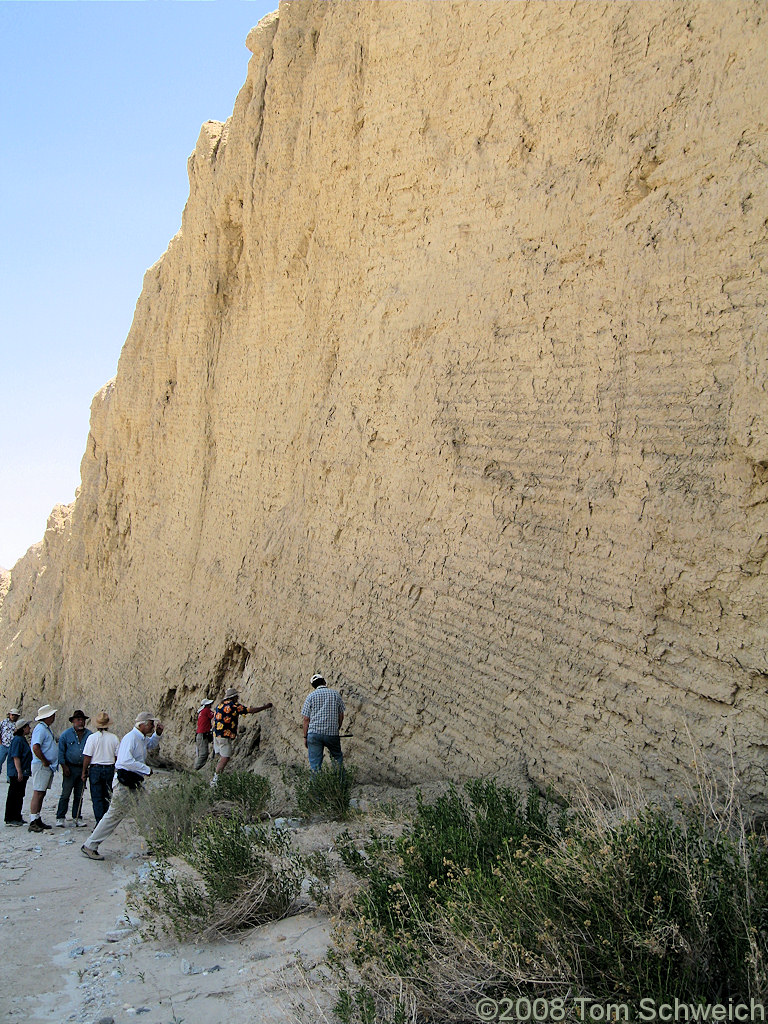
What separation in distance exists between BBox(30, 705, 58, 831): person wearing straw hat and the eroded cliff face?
1.69m

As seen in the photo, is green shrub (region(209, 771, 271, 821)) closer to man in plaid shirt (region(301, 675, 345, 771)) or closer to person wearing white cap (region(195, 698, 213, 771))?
man in plaid shirt (region(301, 675, 345, 771))

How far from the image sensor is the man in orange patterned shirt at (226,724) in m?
7.50

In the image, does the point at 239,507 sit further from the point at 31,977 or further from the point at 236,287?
the point at 31,977

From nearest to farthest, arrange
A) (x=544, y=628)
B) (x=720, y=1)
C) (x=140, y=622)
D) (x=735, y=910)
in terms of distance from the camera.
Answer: (x=735, y=910) → (x=720, y=1) → (x=544, y=628) → (x=140, y=622)

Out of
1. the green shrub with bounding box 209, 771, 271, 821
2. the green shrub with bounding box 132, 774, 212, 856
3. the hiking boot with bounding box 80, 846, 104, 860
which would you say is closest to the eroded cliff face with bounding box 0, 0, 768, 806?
the green shrub with bounding box 209, 771, 271, 821

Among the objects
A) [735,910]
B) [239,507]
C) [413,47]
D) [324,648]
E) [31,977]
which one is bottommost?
[31,977]

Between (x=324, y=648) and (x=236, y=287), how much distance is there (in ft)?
17.3

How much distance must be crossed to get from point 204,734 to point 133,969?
14.3 ft

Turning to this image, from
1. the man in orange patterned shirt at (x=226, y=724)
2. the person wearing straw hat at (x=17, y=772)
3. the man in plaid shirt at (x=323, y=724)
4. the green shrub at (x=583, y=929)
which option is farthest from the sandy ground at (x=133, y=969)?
the person wearing straw hat at (x=17, y=772)

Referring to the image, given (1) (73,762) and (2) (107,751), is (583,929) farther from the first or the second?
(1) (73,762)

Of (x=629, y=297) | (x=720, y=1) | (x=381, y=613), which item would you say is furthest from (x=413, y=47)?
(x=381, y=613)

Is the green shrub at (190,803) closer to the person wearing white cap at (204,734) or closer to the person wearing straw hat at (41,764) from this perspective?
the person wearing white cap at (204,734)

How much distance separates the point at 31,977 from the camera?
4.22 meters

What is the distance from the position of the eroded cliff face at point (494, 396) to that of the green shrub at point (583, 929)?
1171mm
